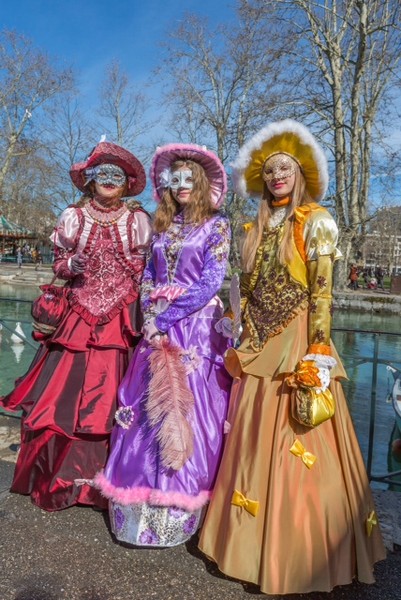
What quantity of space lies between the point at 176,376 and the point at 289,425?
55 cm

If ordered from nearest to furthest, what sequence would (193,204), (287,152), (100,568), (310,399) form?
1. (310,399)
2. (100,568)
3. (287,152)
4. (193,204)

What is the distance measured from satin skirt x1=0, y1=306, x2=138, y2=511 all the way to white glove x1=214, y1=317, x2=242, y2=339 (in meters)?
0.54

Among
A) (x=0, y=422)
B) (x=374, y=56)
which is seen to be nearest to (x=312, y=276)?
(x=0, y=422)

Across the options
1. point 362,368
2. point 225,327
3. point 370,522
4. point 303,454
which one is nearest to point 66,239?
point 225,327

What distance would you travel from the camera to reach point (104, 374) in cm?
255

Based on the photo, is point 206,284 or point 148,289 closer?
point 206,284

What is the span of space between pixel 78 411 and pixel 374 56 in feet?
56.6

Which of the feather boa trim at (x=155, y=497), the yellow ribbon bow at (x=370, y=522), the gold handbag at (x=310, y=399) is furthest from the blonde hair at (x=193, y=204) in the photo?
the yellow ribbon bow at (x=370, y=522)

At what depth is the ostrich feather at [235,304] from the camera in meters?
2.18

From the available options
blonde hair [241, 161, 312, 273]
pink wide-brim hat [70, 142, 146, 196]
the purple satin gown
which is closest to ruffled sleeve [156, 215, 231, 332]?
the purple satin gown

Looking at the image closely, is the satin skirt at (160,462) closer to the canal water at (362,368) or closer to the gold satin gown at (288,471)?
the gold satin gown at (288,471)

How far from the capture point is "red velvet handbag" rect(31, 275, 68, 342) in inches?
105

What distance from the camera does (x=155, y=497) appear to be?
2068mm

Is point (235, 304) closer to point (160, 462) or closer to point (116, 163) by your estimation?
point (160, 462)
